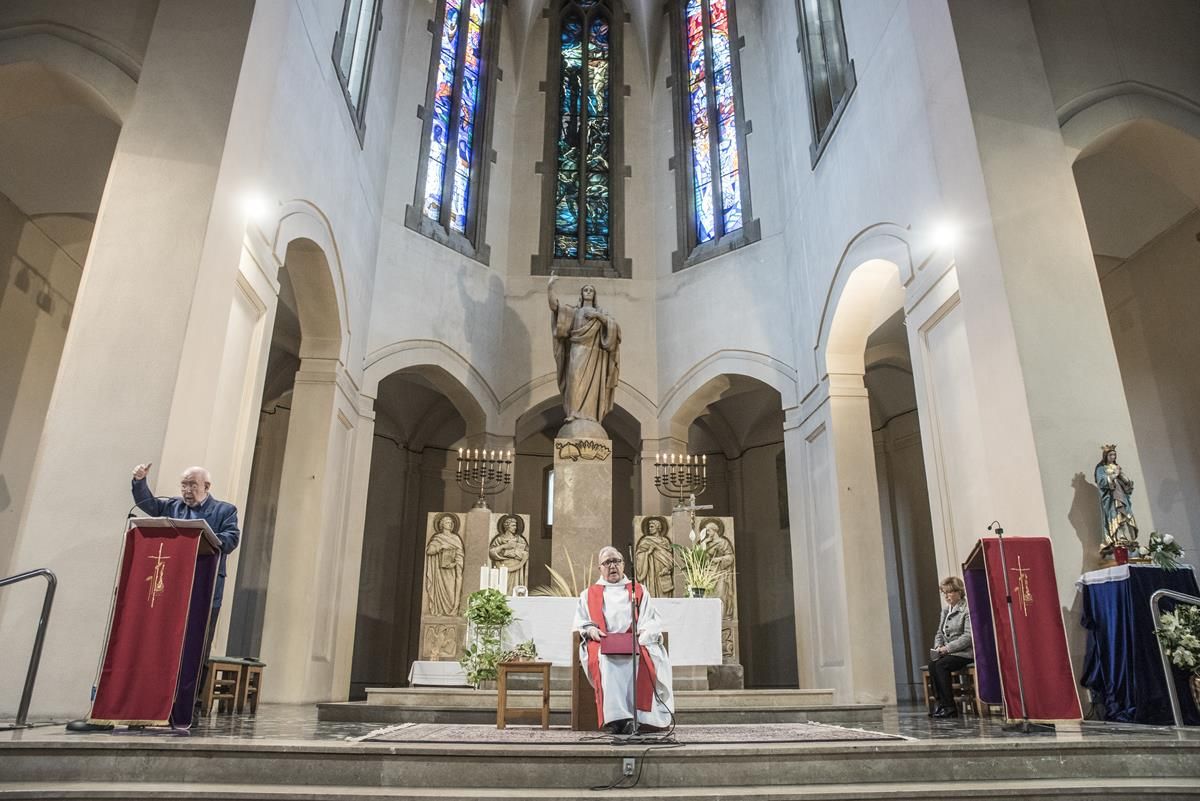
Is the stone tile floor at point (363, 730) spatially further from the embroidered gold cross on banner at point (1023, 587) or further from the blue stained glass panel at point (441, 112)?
the blue stained glass panel at point (441, 112)

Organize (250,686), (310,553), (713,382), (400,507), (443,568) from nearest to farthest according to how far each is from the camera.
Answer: (250,686) → (310,553) → (443,568) → (713,382) → (400,507)

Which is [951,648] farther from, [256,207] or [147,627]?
[256,207]

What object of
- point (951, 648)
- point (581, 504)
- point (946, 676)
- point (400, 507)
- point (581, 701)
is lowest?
point (581, 701)

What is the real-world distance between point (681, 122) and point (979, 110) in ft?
29.1

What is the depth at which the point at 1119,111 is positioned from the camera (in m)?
7.91

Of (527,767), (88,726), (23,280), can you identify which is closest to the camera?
(527,767)

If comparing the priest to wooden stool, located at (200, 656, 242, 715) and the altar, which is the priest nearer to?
the altar

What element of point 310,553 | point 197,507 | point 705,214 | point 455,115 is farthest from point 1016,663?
point 455,115

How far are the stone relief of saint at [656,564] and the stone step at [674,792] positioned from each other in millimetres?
7626

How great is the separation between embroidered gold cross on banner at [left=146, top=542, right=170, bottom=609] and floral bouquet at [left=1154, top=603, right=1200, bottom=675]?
5.76 metres

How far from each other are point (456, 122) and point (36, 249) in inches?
277

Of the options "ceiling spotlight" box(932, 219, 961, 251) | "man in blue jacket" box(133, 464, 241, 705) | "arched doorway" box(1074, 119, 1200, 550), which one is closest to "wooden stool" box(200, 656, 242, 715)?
"man in blue jacket" box(133, 464, 241, 705)

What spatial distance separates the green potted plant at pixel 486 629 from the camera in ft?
22.3

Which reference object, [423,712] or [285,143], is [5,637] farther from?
[285,143]
